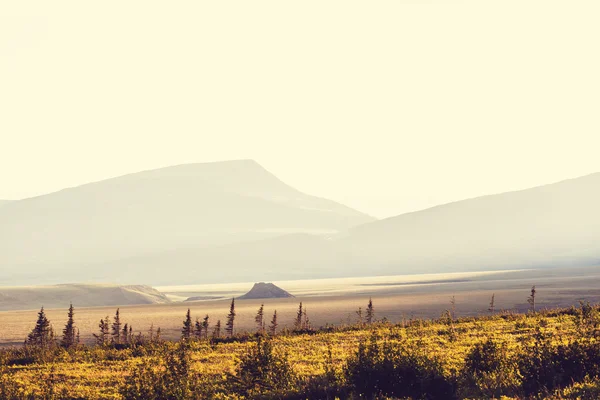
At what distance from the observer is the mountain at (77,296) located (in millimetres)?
165250

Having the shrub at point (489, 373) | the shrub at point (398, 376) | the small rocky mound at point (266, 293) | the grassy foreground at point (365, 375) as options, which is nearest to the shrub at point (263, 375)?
the grassy foreground at point (365, 375)

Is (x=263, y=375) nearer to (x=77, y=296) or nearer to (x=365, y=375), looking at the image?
(x=365, y=375)

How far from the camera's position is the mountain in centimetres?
16525

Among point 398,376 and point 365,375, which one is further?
point 365,375

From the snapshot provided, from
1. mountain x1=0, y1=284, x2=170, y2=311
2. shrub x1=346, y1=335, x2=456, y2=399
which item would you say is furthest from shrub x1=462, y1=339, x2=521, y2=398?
mountain x1=0, y1=284, x2=170, y2=311

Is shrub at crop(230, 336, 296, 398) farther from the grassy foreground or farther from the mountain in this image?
the mountain

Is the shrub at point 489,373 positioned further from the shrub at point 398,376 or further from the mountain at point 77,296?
the mountain at point 77,296

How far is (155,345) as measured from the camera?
36.2 meters

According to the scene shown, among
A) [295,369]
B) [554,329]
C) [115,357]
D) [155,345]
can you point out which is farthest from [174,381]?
[554,329]

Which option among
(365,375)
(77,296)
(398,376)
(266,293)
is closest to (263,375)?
(365,375)

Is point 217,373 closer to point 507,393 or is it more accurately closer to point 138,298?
point 507,393

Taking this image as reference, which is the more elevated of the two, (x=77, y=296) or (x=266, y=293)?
(x=266, y=293)

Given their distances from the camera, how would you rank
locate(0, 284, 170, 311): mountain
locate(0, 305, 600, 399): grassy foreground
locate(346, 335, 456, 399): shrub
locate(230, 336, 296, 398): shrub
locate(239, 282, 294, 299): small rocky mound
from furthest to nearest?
locate(0, 284, 170, 311): mountain < locate(239, 282, 294, 299): small rocky mound < locate(230, 336, 296, 398): shrub < locate(346, 335, 456, 399): shrub < locate(0, 305, 600, 399): grassy foreground

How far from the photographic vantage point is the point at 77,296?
174875 millimetres
